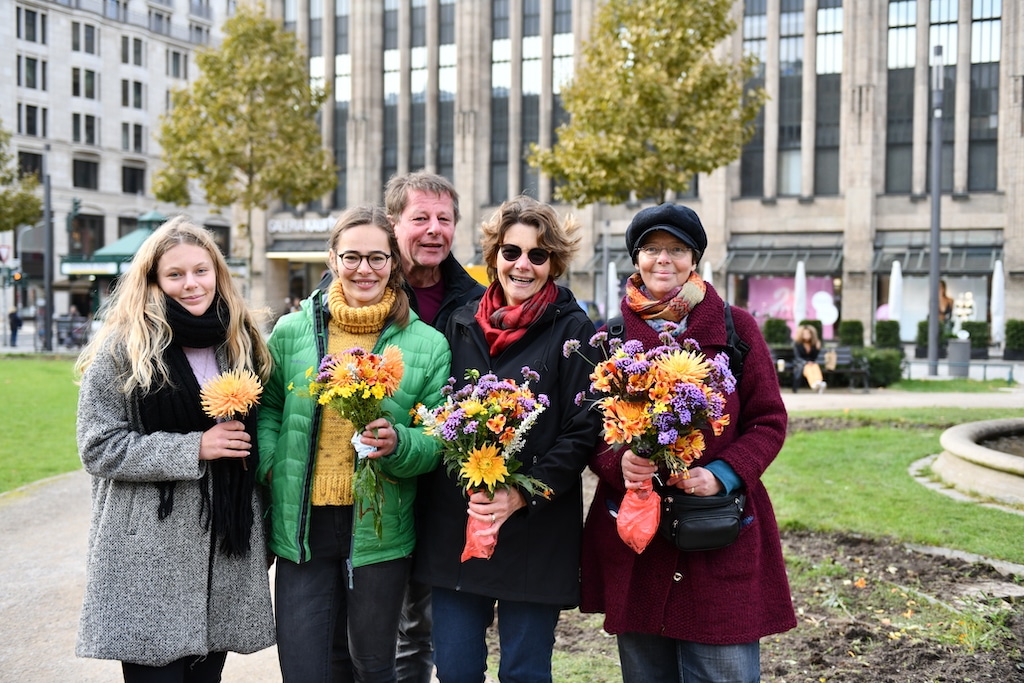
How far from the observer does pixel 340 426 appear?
11.0 feet

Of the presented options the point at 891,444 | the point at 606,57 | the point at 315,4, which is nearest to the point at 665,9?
the point at 606,57

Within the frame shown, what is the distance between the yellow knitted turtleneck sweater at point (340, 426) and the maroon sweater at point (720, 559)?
91 centimetres

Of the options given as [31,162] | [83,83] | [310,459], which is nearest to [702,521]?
[310,459]

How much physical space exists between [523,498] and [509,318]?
0.64 meters

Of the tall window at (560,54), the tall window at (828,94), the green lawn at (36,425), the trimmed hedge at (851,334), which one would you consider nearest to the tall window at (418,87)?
the tall window at (560,54)

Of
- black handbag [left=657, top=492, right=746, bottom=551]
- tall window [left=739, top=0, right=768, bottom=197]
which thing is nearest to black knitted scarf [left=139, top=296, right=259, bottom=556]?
black handbag [left=657, top=492, right=746, bottom=551]

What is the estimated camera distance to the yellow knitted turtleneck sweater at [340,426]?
3.30 metres

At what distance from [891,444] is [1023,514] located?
11.0ft

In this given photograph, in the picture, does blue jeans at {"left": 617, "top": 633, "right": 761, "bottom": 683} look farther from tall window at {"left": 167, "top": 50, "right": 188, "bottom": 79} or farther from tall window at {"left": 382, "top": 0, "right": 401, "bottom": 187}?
tall window at {"left": 167, "top": 50, "right": 188, "bottom": 79}

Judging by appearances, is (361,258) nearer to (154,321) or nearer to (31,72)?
(154,321)

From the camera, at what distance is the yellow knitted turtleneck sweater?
3.30 m

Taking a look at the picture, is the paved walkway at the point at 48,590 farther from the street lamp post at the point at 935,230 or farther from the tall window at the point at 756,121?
the tall window at the point at 756,121

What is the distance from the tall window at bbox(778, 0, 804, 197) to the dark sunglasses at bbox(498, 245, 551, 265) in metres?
35.2

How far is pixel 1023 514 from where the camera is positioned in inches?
282
